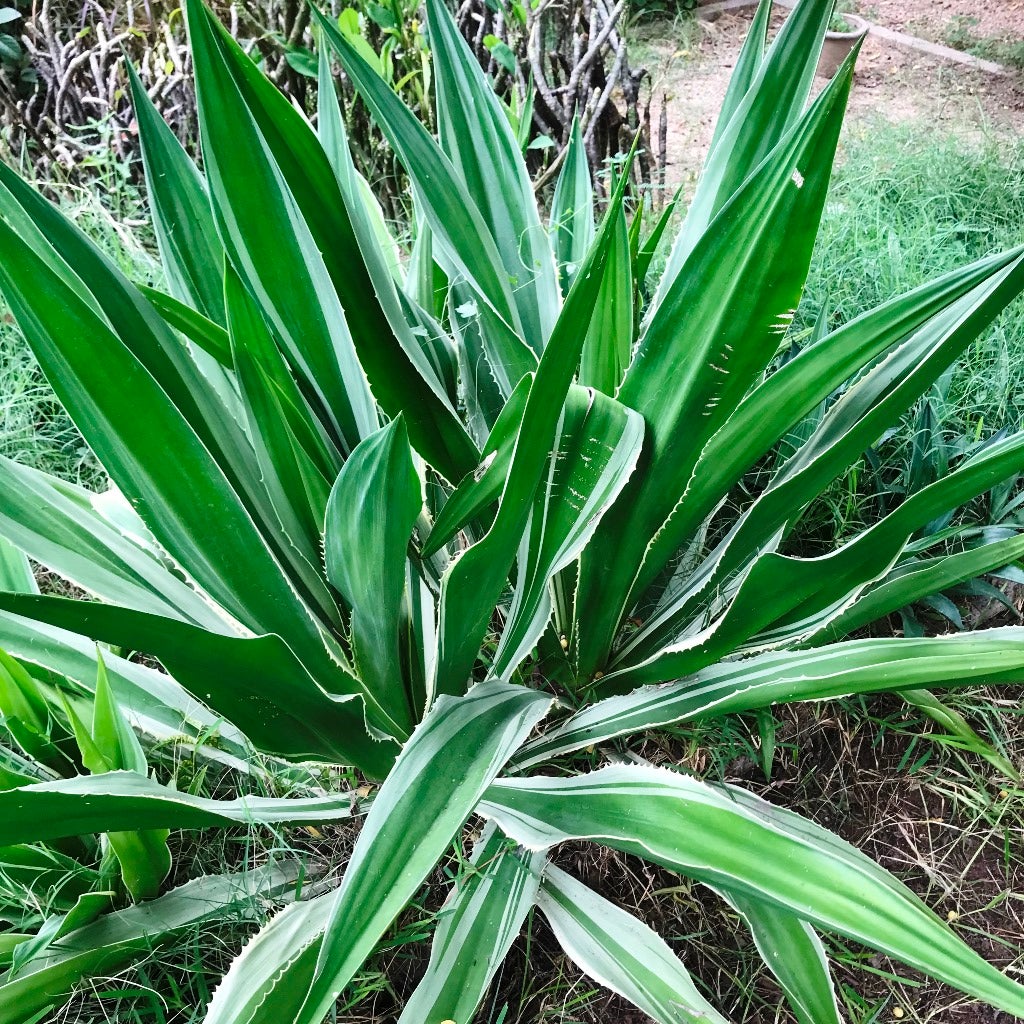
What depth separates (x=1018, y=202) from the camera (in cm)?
222

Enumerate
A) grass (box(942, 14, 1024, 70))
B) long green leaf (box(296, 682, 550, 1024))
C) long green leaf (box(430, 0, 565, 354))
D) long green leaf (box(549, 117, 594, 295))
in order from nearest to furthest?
long green leaf (box(296, 682, 550, 1024)) → long green leaf (box(430, 0, 565, 354)) → long green leaf (box(549, 117, 594, 295)) → grass (box(942, 14, 1024, 70))

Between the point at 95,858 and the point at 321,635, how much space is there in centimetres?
46

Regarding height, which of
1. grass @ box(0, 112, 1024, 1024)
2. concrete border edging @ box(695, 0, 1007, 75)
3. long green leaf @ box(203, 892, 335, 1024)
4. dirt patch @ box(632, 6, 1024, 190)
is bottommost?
grass @ box(0, 112, 1024, 1024)

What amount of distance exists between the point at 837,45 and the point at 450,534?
4006 millimetres

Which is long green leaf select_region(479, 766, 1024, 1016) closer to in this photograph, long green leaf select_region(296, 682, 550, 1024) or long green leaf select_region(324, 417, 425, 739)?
long green leaf select_region(296, 682, 550, 1024)

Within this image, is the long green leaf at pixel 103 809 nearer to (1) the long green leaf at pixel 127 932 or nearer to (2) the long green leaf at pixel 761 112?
(1) the long green leaf at pixel 127 932

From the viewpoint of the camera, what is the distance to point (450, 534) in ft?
2.96

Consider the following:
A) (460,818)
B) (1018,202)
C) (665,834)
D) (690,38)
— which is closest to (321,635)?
(460,818)

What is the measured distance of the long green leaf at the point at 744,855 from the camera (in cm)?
56

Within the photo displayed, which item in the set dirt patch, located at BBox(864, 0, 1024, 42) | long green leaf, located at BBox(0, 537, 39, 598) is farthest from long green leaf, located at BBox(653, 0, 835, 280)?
dirt patch, located at BBox(864, 0, 1024, 42)

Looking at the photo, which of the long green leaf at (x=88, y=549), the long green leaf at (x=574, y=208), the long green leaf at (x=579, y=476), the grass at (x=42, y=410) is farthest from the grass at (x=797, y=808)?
the long green leaf at (x=574, y=208)

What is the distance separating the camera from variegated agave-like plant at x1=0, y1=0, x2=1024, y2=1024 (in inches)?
25.0

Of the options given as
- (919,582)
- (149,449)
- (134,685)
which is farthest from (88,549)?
(919,582)

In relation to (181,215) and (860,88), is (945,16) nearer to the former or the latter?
(860,88)
